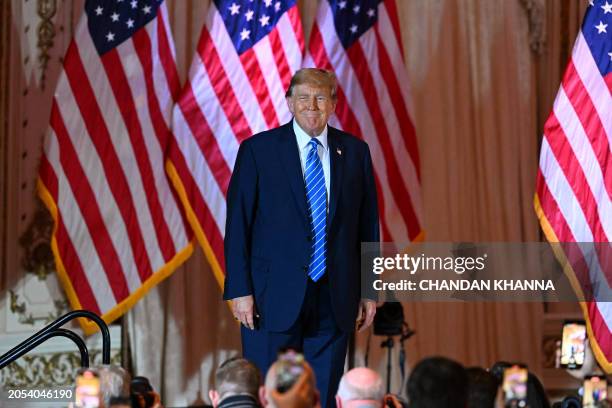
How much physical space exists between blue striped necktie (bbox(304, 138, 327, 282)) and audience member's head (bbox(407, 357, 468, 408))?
189 cm

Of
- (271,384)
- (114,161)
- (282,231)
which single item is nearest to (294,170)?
(282,231)

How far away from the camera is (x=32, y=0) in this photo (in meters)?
7.11

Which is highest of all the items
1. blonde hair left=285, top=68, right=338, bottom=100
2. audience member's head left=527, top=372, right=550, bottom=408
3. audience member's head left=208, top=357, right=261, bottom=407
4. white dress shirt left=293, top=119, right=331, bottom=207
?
blonde hair left=285, top=68, right=338, bottom=100

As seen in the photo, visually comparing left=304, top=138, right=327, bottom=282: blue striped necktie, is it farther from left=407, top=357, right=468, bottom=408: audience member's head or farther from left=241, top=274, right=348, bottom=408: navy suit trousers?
left=407, top=357, right=468, bottom=408: audience member's head

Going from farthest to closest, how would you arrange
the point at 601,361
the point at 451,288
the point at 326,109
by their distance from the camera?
the point at 451,288, the point at 601,361, the point at 326,109

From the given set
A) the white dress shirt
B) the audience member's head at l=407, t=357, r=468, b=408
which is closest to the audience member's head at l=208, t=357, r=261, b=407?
the audience member's head at l=407, t=357, r=468, b=408

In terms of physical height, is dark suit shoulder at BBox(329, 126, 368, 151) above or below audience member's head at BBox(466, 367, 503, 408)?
above

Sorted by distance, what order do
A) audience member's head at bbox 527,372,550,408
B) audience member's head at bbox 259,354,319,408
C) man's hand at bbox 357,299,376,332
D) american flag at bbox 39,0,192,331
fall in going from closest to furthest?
audience member's head at bbox 259,354,319,408 → audience member's head at bbox 527,372,550,408 → man's hand at bbox 357,299,376,332 → american flag at bbox 39,0,192,331

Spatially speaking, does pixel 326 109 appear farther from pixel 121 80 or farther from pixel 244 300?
pixel 121 80

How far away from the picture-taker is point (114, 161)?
266 inches

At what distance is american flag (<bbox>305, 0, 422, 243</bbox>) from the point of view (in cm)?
695

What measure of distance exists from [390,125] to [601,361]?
195cm

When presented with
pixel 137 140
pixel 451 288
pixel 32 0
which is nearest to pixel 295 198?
pixel 137 140

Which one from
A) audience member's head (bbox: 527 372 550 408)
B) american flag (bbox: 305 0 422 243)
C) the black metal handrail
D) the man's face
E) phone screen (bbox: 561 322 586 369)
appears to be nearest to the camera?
audience member's head (bbox: 527 372 550 408)
